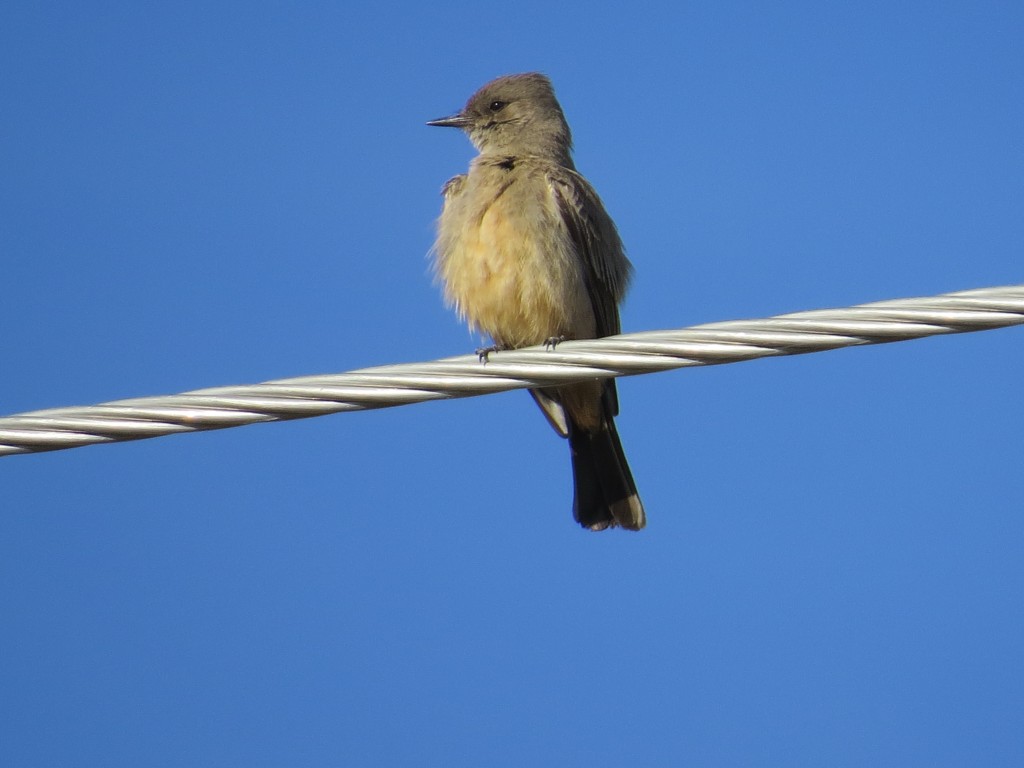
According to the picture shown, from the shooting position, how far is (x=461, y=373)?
3.77 m

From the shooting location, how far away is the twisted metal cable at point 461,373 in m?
3.50

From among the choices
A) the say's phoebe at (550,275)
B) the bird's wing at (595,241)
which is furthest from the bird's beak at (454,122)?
the bird's wing at (595,241)

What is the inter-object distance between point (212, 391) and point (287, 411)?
206 mm

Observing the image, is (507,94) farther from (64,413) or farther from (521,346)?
(64,413)

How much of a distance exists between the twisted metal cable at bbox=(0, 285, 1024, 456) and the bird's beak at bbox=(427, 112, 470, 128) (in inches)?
176

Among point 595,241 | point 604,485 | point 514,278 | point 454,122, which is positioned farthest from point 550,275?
point 454,122

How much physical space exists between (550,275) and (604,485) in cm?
117

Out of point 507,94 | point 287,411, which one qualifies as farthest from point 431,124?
point 287,411

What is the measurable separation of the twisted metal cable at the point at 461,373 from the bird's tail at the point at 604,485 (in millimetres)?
3072

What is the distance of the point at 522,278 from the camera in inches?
252

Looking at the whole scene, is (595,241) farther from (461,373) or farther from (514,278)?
(461,373)

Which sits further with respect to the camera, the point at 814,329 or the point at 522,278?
the point at 522,278

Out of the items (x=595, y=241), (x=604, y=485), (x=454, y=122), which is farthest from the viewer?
(x=454, y=122)

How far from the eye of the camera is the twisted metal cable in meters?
3.50
